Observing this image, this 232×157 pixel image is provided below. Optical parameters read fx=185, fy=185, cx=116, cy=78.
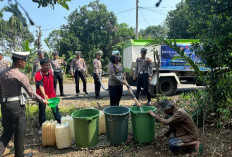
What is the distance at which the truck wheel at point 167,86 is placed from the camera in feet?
24.8

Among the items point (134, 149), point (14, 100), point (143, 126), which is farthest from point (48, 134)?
point (143, 126)

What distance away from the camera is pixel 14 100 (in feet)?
9.69

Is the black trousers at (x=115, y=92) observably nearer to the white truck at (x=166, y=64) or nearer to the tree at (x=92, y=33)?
the white truck at (x=166, y=64)

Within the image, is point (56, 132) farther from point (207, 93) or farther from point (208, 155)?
point (207, 93)

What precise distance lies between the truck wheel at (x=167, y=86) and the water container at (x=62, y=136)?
16.0 feet

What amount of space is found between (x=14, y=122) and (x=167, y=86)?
6.12 m

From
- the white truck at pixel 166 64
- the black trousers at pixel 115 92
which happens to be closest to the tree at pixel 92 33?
the white truck at pixel 166 64

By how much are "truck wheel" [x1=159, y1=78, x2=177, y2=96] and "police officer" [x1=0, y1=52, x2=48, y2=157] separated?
556cm

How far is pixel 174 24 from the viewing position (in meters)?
19.6

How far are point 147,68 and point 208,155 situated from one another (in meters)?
3.25

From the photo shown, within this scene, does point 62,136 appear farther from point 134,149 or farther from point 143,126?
point 143,126

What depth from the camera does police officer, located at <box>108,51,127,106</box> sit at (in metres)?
4.62

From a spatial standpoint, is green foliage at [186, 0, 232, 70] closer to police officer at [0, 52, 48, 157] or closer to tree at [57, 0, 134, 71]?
police officer at [0, 52, 48, 157]

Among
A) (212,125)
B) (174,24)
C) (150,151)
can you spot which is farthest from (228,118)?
(174,24)
